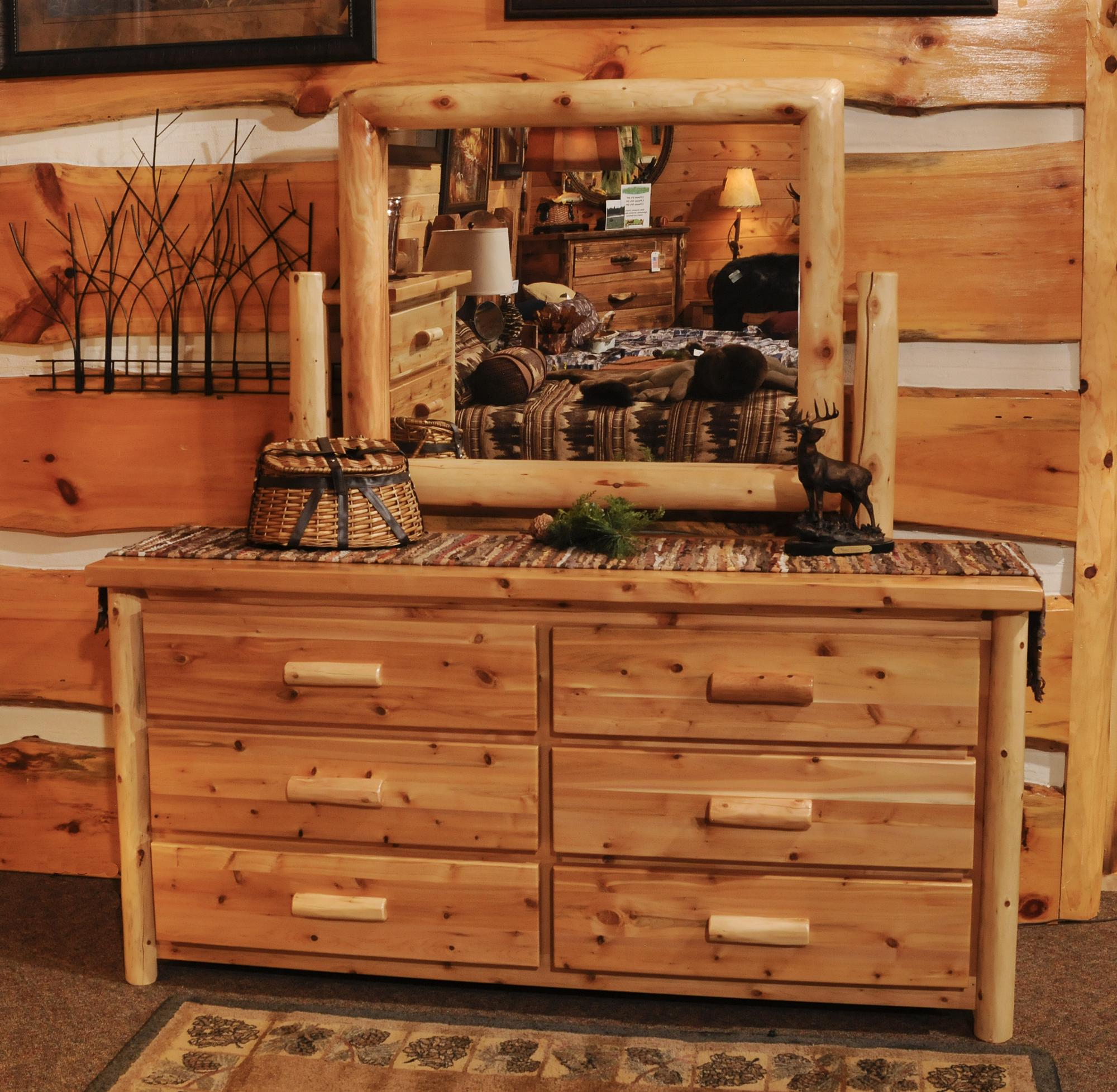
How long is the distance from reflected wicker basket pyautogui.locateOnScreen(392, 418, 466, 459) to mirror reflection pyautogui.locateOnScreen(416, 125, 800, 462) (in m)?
0.03

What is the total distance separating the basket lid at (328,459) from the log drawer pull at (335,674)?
1.07 ft

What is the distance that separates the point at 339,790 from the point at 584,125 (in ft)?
4.03

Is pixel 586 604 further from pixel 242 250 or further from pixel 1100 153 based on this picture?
pixel 1100 153

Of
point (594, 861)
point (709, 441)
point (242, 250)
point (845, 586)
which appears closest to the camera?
point (845, 586)

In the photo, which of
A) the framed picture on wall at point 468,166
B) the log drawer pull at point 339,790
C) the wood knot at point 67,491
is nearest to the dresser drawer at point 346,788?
the log drawer pull at point 339,790

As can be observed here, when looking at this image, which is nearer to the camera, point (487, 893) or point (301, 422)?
point (487, 893)

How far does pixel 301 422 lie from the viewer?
Answer: 2.42 meters

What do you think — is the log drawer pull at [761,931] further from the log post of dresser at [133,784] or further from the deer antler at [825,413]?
the log post of dresser at [133,784]

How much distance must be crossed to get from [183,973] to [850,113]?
196 cm

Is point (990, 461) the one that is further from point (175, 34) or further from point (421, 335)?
point (175, 34)

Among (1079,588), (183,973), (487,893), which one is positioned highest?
(1079,588)

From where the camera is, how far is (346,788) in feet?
7.20

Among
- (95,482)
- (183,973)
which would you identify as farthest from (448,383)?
(183,973)

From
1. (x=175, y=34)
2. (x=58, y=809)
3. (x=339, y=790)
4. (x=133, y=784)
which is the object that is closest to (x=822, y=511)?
(x=339, y=790)
